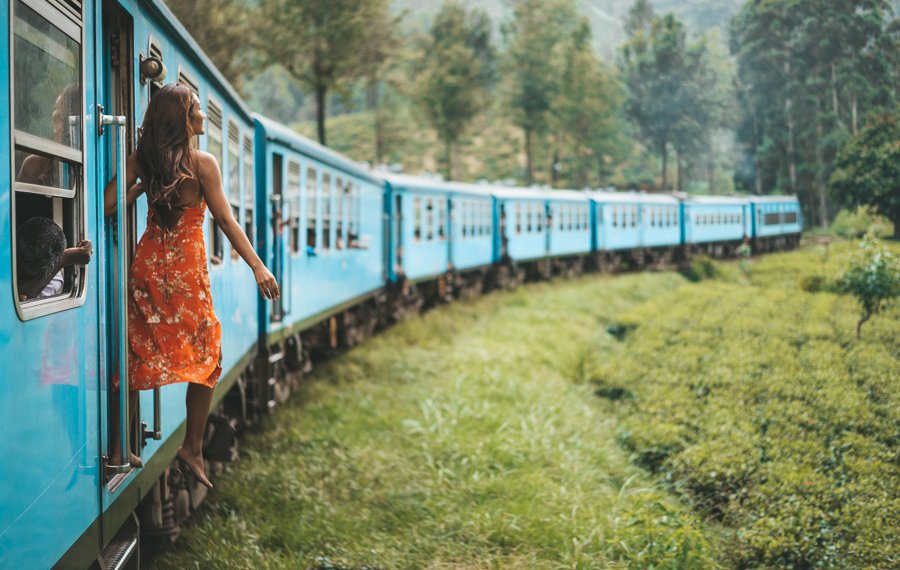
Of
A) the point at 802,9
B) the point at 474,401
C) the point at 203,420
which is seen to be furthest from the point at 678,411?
the point at 203,420

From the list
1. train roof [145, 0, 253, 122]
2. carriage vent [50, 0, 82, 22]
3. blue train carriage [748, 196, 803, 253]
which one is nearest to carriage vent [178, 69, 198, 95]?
train roof [145, 0, 253, 122]

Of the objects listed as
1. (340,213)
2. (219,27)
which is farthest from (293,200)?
(219,27)

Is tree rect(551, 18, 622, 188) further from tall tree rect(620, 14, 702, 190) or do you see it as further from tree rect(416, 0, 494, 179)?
tall tree rect(620, 14, 702, 190)

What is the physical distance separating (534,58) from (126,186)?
4899 centimetres

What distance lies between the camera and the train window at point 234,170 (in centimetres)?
630

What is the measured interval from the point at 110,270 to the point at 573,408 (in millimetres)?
6945

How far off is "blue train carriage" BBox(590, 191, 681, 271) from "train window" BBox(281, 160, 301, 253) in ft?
68.0

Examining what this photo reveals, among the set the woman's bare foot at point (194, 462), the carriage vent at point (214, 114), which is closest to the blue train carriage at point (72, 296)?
the woman's bare foot at point (194, 462)

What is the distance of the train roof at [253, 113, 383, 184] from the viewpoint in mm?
8109

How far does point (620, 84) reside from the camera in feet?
108

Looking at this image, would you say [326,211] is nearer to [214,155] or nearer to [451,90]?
[214,155]

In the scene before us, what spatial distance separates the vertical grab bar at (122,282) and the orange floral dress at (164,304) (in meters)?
0.09

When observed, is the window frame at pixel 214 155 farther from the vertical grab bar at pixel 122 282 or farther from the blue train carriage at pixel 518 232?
the blue train carriage at pixel 518 232

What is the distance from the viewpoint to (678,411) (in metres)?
9.16
